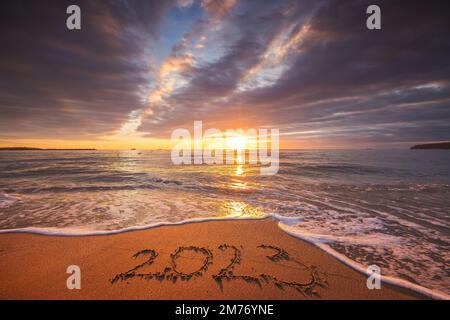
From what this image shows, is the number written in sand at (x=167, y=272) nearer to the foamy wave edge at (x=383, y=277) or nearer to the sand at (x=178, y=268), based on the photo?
the sand at (x=178, y=268)

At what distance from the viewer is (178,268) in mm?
3209

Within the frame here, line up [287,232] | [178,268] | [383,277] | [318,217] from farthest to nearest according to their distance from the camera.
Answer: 1. [318,217]
2. [287,232]
3. [178,268]
4. [383,277]

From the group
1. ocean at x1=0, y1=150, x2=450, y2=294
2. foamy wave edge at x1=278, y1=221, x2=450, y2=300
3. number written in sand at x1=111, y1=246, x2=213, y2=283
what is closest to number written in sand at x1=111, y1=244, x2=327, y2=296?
number written in sand at x1=111, y1=246, x2=213, y2=283

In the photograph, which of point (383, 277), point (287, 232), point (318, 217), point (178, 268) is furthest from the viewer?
point (318, 217)

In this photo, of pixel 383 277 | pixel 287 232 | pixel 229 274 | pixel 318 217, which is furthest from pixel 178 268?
pixel 318 217

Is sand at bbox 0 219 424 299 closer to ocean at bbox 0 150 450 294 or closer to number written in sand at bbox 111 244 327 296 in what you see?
number written in sand at bbox 111 244 327 296

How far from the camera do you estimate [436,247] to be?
158 inches

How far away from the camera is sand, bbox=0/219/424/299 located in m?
2.75

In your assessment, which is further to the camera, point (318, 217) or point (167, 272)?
point (318, 217)

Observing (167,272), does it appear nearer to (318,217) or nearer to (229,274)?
(229,274)

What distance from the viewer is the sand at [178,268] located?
108 inches

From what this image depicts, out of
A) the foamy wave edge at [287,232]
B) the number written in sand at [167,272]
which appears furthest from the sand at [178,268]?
the foamy wave edge at [287,232]
